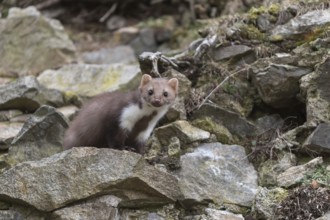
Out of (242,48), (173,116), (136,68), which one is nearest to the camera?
(173,116)

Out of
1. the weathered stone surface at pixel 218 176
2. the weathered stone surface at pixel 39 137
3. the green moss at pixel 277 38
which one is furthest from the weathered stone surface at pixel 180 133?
the green moss at pixel 277 38

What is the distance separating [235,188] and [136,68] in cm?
400

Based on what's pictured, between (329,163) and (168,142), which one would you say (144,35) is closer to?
(168,142)

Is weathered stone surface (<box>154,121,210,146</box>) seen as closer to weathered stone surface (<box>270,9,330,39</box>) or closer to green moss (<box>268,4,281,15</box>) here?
weathered stone surface (<box>270,9,330,39</box>)

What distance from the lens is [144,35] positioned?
555 inches

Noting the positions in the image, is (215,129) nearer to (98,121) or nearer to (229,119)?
(229,119)

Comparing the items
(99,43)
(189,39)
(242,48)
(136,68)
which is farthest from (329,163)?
(99,43)

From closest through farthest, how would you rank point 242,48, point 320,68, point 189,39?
point 320,68, point 242,48, point 189,39

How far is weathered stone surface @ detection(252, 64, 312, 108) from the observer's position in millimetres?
7832

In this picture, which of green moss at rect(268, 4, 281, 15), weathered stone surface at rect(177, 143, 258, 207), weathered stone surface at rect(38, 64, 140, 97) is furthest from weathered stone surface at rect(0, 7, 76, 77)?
weathered stone surface at rect(177, 143, 258, 207)

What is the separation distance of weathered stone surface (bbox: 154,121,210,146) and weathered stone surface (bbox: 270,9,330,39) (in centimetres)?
174

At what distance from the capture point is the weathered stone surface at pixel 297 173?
6715mm

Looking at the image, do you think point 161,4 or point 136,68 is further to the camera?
point 161,4

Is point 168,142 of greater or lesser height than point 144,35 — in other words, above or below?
above
